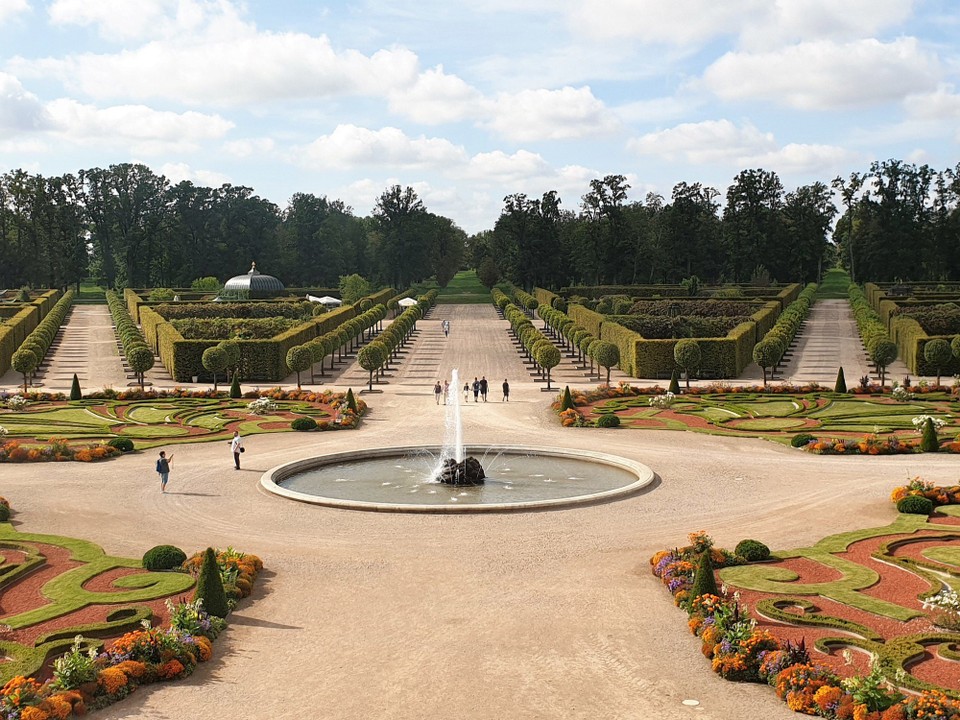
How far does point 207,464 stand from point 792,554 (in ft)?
68.1

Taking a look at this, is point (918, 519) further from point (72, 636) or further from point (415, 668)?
point (72, 636)

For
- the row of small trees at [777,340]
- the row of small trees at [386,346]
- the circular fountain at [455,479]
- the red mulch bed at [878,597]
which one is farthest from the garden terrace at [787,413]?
the row of small trees at [386,346]

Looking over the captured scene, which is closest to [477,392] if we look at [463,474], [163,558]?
[463,474]

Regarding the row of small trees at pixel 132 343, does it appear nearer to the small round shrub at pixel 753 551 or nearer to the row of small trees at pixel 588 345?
the row of small trees at pixel 588 345

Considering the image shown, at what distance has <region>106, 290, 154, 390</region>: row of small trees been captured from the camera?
57.5 metres

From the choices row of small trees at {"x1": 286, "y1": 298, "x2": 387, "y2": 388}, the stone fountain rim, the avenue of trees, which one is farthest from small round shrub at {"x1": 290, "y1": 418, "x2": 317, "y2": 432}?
the avenue of trees

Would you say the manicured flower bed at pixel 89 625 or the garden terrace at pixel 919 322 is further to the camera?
the garden terrace at pixel 919 322

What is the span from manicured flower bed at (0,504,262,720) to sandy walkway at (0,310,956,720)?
51 centimetres

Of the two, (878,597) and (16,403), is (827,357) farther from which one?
(878,597)

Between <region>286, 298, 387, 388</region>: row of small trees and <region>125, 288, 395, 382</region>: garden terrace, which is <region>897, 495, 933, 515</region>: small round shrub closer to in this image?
<region>286, 298, 387, 388</region>: row of small trees

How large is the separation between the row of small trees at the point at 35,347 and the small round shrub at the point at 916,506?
46.6 metres

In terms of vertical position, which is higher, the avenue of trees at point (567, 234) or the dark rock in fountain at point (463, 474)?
the avenue of trees at point (567, 234)

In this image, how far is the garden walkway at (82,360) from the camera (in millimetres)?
61500

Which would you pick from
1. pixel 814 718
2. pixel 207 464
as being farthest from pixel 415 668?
pixel 207 464
